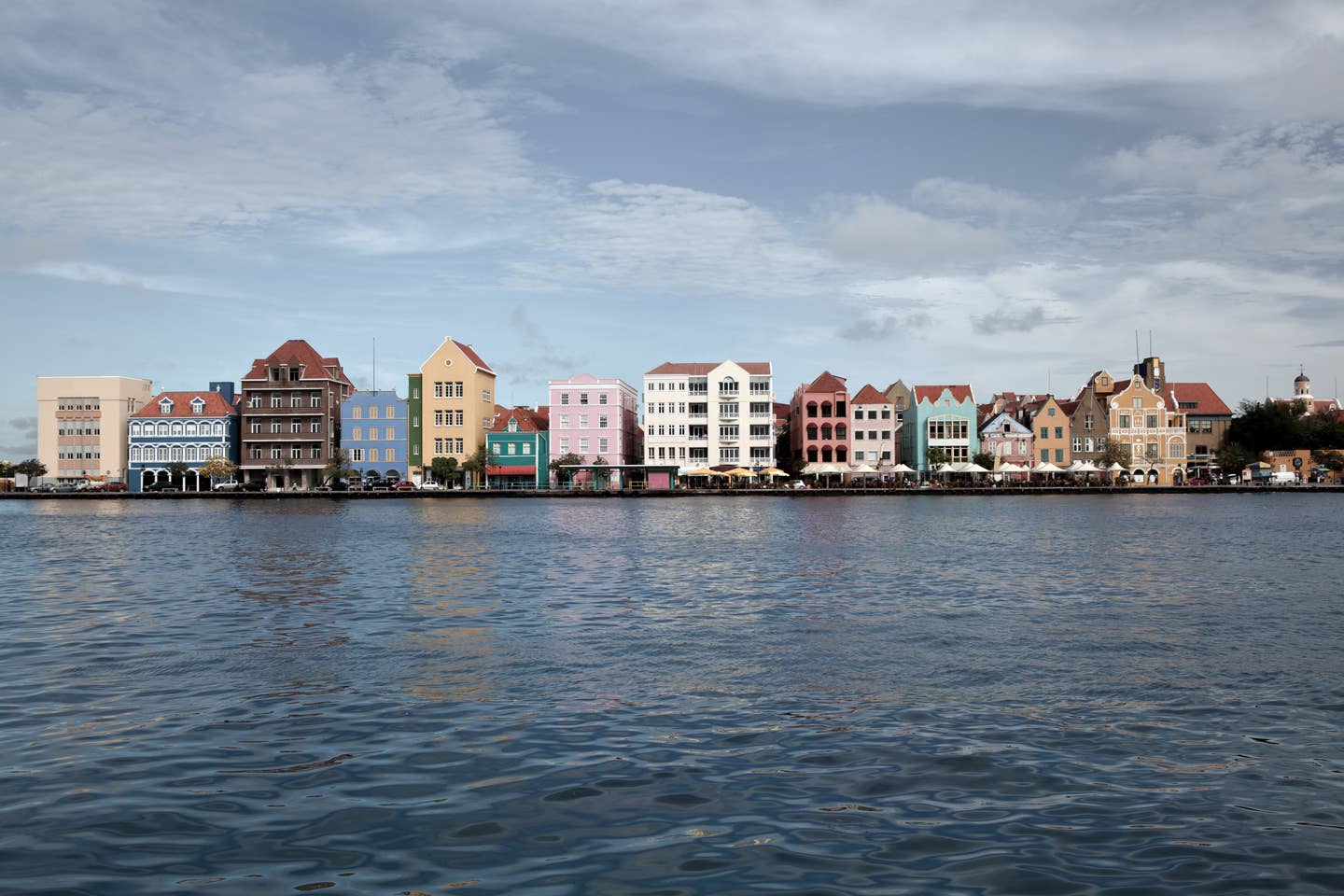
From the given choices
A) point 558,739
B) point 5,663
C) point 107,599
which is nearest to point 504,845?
point 558,739

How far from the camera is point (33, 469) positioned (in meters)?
127

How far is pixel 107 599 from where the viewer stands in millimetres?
23219

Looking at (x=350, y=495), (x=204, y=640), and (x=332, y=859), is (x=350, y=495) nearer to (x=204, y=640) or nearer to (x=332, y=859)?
(x=204, y=640)

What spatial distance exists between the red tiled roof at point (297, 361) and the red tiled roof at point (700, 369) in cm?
3781

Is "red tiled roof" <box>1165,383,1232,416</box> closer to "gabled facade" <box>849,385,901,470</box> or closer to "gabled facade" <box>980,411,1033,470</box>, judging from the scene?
"gabled facade" <box>980,411,1033,470</box>

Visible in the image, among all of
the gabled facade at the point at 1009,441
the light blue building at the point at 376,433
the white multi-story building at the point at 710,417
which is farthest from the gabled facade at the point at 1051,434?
the light blue building at the point at 376,433

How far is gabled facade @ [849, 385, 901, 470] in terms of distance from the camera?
112m

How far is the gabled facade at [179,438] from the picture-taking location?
4621 inches

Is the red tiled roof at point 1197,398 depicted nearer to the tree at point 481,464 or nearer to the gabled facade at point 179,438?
the tree at point 481,464

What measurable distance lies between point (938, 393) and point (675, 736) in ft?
358

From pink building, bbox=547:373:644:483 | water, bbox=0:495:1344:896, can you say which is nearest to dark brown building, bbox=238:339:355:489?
A: pink building, bbox=547:373:644:483

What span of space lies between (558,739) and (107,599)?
17.0 meters

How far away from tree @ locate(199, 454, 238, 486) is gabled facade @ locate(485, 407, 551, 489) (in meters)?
28.8

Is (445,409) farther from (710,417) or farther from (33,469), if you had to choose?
(33,469)
